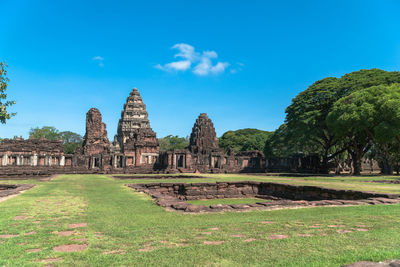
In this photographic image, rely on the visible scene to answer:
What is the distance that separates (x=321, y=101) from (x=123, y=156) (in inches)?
1018

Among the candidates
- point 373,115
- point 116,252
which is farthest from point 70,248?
point 373,115

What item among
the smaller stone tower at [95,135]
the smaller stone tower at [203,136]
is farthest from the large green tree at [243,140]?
the smaller stone tower at [95,135]

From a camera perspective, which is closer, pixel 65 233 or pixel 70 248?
pixel 70 248

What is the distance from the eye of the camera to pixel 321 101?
37312mm

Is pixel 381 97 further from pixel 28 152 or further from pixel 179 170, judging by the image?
pixel 28 152

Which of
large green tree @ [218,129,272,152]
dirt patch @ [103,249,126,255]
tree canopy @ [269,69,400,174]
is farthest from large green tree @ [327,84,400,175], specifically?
large green tree @ [218,129,272,152]

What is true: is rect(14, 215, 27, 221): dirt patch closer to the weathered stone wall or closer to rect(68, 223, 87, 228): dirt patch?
rect(68, 223, 87, 228): dirt patch

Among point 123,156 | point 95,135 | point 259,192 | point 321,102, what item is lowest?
point 259,192

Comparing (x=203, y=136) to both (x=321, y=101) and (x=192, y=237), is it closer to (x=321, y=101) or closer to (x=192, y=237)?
(x=321, y=101)

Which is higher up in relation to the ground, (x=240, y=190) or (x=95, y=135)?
(x=95, y=135)

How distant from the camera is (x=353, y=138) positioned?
3425 cm

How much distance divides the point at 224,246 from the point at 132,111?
72962 millimetres

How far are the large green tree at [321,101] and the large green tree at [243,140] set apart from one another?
33.0 metres

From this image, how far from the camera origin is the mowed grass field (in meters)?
3.97
